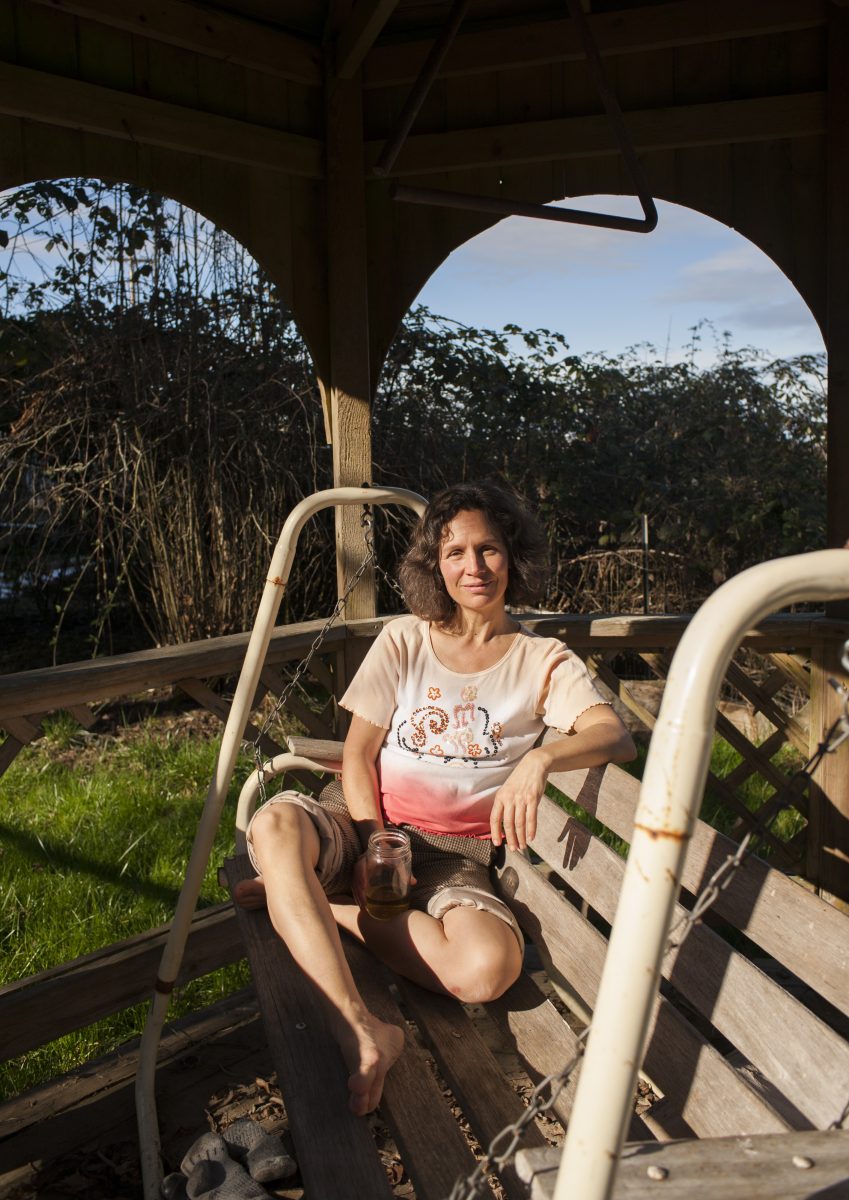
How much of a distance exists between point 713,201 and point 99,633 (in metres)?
3.82

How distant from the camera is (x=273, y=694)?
3.69 m

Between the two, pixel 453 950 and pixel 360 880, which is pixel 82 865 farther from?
pixel 453 950

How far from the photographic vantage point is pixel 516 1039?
2016 millimetres

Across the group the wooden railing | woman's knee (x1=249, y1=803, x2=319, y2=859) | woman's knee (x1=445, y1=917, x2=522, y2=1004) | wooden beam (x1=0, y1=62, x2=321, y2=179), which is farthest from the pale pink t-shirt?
wooden beam (x1=0, y1=62, x2=321, y2=179)

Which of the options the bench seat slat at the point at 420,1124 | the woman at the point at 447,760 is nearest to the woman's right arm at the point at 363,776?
the woman at the point at 447,760

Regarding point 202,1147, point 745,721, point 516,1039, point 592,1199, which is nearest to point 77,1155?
point 202,1147

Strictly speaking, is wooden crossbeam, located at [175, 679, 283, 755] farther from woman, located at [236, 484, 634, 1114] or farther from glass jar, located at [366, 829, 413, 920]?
glass jar, located at [366, 829, 413, 920]

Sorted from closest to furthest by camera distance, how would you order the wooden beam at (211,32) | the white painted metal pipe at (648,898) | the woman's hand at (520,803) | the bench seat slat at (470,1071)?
the white painted metal pipe at (648,898), the bench seat slat at (470,1071), the woman's hand at (520,803), the wooden beam at (211,32)

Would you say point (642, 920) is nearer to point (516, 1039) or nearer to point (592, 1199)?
point (592, 1199)

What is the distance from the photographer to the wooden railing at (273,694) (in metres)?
2.78

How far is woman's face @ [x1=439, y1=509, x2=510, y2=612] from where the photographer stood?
244cm

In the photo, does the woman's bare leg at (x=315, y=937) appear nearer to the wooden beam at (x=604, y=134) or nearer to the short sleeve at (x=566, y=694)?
the short sleeve at (x=566, y=694)

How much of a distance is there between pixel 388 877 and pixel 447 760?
0.32m

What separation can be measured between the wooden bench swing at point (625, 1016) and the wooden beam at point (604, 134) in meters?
1.48
